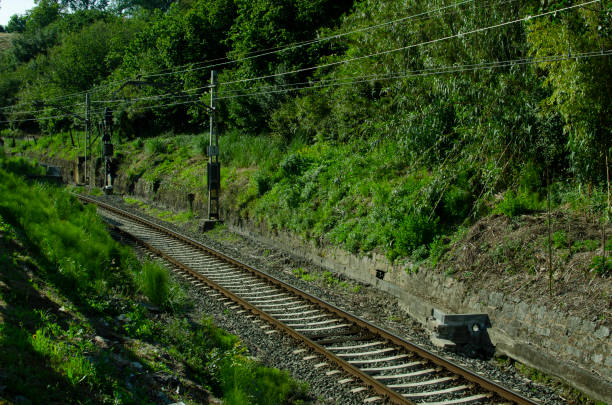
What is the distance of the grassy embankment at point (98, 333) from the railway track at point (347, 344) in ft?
3.93

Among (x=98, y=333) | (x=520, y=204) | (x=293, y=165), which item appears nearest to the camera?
(x=98, y=333)

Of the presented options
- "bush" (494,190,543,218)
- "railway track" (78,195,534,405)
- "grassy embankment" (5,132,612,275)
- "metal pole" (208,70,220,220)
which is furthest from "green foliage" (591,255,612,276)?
"metal pole" (208,70,220,220)

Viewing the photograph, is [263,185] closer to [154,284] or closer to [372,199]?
[372,199]

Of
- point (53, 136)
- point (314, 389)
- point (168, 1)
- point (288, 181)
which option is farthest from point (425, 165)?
point (168, 1)

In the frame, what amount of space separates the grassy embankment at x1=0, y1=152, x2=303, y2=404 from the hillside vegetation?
6.21 metres

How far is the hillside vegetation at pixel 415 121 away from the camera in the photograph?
10039 millimetres

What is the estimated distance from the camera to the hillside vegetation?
1004 cm

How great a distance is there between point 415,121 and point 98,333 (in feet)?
35.6

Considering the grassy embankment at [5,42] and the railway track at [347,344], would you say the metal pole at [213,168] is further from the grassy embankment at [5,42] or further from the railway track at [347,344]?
the grassy embankment at [5,42]

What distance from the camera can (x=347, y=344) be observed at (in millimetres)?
9266

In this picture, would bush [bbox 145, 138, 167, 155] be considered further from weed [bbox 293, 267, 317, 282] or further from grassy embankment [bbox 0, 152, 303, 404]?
grassy embankment [bbox 0, 152, 303, 404]

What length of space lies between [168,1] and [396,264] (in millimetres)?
92765

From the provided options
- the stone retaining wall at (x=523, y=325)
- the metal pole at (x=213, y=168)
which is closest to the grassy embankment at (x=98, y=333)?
the stone retaining wall at (x=523, y=325)

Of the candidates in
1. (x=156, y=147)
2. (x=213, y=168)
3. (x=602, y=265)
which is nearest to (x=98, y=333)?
(x=602, y=265)
